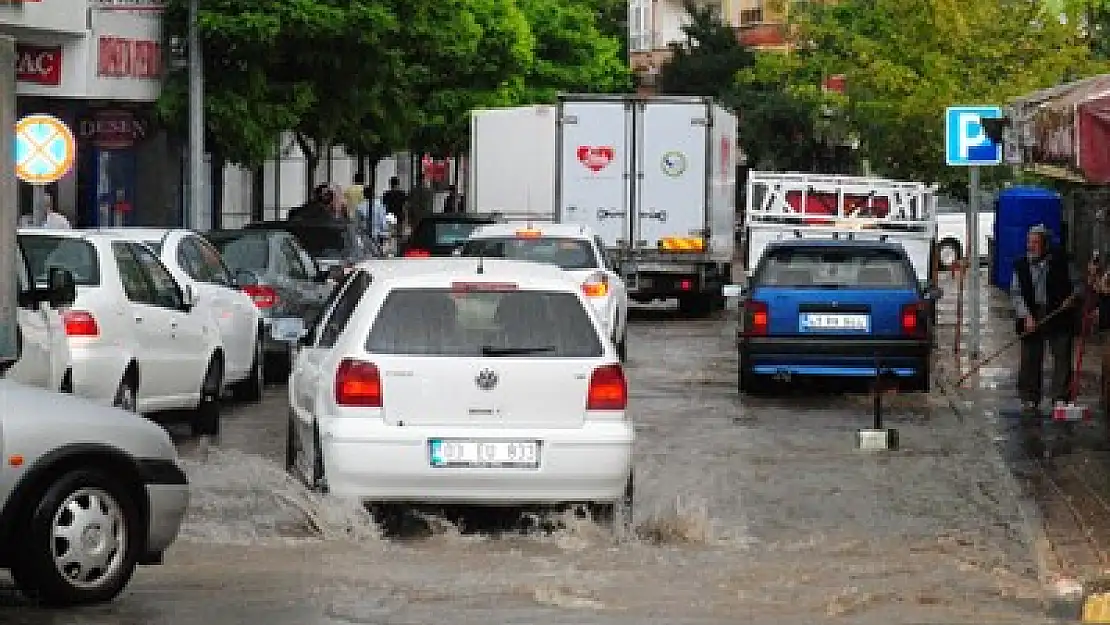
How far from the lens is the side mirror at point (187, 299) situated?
59.6 feet

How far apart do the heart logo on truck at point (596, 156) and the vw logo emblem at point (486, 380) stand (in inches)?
920

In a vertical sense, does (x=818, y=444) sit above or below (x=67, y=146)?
below

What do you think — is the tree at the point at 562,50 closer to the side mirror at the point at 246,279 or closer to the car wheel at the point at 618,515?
the side mirror at the point at 246,279

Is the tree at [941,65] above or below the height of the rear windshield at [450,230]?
above

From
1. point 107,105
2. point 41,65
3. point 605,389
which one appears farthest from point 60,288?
point 107,105

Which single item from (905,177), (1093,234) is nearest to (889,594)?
(1093,234)

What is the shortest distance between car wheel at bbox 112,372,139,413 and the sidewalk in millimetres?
6305

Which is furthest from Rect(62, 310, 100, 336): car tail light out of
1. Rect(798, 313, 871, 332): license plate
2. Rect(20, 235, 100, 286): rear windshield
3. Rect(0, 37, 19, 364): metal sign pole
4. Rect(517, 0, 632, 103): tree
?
Rect(517, 0, 632, 103): tree

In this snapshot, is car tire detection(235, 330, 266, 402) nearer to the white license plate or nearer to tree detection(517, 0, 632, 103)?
the white license plate

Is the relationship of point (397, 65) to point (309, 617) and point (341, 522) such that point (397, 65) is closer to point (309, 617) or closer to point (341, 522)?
point (341, 522)

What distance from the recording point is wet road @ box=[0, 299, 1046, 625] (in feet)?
33.4

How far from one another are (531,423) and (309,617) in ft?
8.73

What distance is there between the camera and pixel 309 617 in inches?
389

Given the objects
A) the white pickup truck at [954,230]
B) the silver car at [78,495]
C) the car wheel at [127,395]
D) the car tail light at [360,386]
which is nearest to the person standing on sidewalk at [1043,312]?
the car wheel at [127,395]
